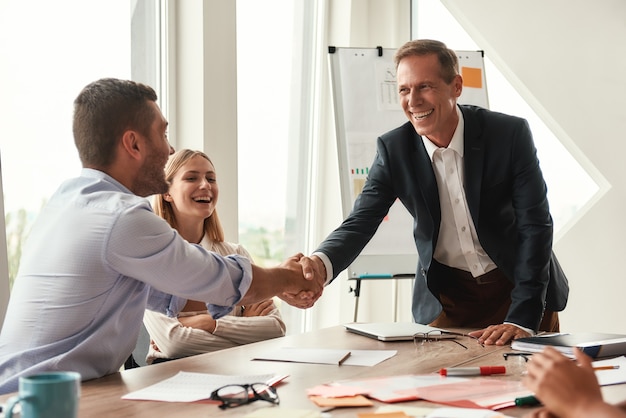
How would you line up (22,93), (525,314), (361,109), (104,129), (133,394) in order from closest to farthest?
1. (133,394)
2. (104,129)
3. (525,314)
4. (22,93)
5. (361,109)

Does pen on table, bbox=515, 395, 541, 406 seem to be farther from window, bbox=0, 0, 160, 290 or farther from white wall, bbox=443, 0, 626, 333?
white wall, bbox=443, 0, 626, 333

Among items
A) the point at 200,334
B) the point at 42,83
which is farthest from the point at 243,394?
the point at 42,83

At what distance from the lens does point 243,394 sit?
5.02 ft

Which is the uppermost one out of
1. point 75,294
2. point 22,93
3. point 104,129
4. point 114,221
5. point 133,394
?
point 22,93

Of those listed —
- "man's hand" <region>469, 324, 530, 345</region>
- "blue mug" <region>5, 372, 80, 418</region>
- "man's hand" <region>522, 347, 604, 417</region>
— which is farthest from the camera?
"man's hand" <region>469, 324, 530, 345</region>

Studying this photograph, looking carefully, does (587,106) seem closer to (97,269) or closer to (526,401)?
(526,401)

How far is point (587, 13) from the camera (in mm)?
4262

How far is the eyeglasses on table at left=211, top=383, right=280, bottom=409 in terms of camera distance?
1.47 metres

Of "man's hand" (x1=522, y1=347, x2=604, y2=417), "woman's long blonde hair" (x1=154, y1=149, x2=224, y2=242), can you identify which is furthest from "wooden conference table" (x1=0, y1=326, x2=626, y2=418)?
"woman's long blonde hair" (x1=154, y1=149, x2=224, y2=242)

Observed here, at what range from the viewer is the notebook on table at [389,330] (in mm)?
2268

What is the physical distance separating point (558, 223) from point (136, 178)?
316 centimetres

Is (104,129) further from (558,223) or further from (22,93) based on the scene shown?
(558,223)

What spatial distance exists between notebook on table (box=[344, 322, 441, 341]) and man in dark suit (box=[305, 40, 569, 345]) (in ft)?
0.87

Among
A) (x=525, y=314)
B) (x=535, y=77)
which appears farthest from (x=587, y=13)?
(x=525, y=314)
